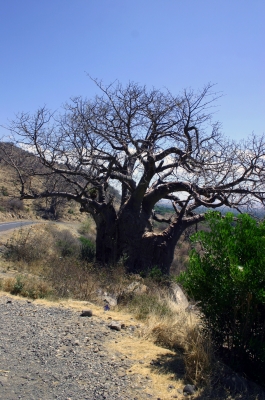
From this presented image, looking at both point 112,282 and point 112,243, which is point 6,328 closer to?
point 112,282

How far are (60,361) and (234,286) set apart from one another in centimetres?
226

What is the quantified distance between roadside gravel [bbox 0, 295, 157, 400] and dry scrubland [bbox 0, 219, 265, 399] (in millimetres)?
339

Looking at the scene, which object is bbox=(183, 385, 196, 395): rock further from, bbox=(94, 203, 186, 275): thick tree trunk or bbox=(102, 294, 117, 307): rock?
bbox=(94, 203, 186, 275): thick tree trunk

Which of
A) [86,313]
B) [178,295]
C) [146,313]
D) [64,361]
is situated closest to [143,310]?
[146,313]

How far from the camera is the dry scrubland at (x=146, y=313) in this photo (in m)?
4.77

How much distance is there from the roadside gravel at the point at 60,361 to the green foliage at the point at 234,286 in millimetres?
1263

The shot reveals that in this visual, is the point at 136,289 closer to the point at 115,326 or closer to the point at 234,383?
the point at 115,326

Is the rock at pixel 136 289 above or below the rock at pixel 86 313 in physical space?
above

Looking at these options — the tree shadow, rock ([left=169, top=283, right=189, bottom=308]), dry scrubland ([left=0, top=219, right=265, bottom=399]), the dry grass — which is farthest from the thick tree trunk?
the tree shadow

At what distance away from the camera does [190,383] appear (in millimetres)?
4723

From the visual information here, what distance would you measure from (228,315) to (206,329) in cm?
40

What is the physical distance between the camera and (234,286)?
193 inches

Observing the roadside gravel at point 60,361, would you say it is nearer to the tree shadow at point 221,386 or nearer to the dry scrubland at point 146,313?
the dry scrubland at point 146,313

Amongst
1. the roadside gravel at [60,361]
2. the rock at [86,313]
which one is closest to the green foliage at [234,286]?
the roadside gravel at [60,361]
